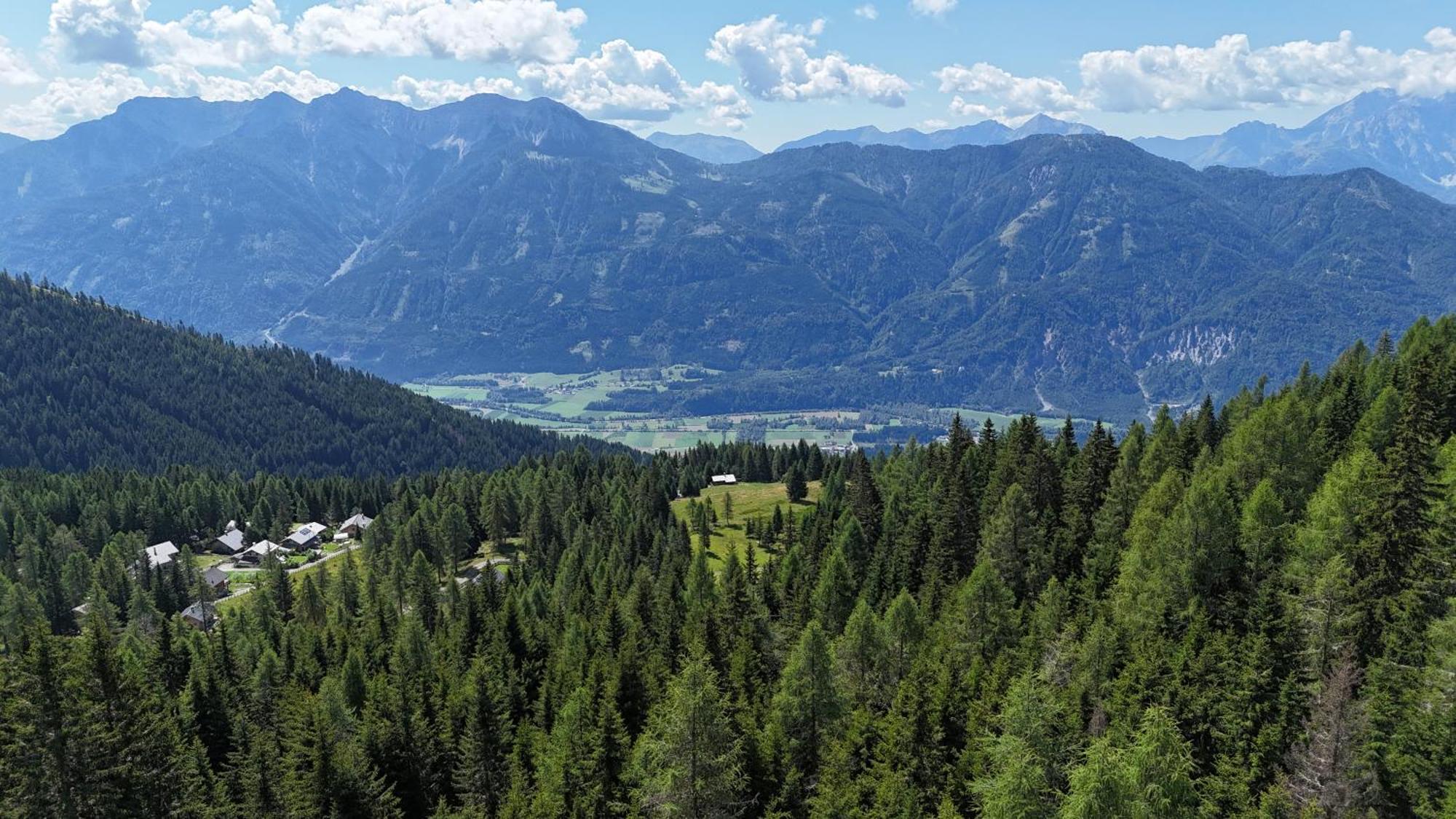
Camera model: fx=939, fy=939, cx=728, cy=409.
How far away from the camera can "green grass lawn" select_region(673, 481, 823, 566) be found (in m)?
149

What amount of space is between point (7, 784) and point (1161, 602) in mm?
64202

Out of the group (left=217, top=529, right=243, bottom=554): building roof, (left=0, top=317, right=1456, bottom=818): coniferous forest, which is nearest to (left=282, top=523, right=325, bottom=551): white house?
(left=217, top=529, right=243, bottom=554): building roof

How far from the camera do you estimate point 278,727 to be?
8038 centimetres

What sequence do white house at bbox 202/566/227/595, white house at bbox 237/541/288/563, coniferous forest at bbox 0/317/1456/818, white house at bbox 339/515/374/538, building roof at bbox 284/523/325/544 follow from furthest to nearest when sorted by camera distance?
1. white house at bbox 339/515/374/538
2. building roof at bbox 284/523/325/544
3. white house at bbox 237/541/288/563
4. white house at bbox 202/566/227/595
5. coniferous forest at bbox 0/317/1456/818

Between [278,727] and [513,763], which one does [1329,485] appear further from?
[278,727]

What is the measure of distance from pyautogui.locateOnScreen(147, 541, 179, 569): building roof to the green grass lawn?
92663 millimetres

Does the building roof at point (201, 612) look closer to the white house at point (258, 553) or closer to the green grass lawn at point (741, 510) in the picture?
the white house at point (258, 553)

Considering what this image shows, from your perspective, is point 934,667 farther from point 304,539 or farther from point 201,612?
point 304,539

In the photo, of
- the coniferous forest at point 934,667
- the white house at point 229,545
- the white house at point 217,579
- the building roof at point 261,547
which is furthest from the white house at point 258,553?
the coniferous forest at point 934,667

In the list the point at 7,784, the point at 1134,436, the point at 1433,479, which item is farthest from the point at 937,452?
the point at 7,784

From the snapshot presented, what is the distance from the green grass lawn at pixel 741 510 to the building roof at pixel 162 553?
92663 millimetres

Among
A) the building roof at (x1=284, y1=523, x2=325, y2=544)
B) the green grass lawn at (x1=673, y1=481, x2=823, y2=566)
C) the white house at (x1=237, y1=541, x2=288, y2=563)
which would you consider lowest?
the white house at (x1=237, y1=541, x2=288, y2=563)

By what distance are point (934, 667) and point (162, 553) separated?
544ft

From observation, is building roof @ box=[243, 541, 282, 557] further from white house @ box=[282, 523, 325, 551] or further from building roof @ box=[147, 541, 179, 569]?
building roof @ box=[147, 541, 179, 569]
